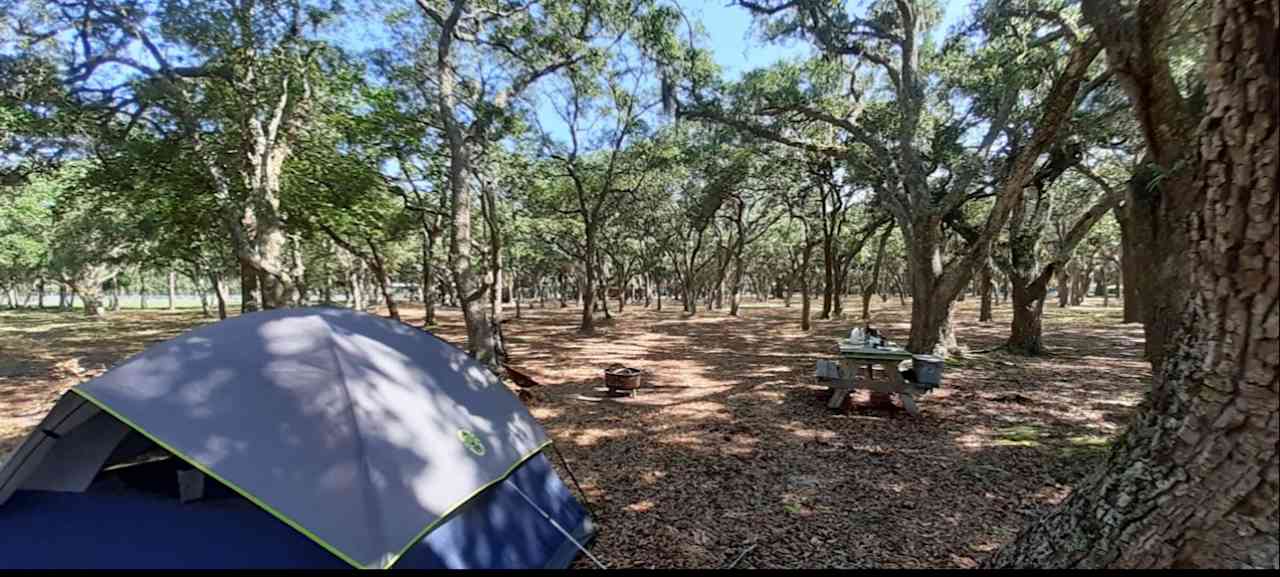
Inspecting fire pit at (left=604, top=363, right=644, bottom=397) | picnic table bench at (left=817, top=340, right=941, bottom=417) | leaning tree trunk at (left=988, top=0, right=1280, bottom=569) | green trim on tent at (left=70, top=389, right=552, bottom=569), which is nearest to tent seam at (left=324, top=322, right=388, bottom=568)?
green trim on tent at (left=70, top=389, right=552, bottom=569)

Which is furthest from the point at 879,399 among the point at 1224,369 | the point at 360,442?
the point at 360,442

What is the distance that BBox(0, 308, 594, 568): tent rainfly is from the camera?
246 centimetres

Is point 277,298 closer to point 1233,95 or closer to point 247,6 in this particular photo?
point 247,6

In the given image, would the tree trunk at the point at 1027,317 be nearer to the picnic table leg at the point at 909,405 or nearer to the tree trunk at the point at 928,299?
the tree trunk at the point at 928,299

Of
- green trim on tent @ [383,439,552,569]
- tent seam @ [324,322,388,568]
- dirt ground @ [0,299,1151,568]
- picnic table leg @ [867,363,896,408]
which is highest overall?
tent seam @ [324,322,388,568]

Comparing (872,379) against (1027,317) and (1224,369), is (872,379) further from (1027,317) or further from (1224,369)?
(1027,317)

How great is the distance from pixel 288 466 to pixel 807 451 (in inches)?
165

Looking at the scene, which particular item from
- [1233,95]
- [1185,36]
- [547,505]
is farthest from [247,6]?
[1185,36]

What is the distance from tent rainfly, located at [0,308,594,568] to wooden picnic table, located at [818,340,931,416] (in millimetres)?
3968

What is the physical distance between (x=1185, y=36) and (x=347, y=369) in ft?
22.3

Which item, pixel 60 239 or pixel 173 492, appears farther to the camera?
pixel 60 239

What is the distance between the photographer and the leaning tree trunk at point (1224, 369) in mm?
1689

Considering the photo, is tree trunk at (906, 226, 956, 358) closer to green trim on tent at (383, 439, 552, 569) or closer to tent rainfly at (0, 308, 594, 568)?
tent rainfly at (0, 308, 594, 568)
